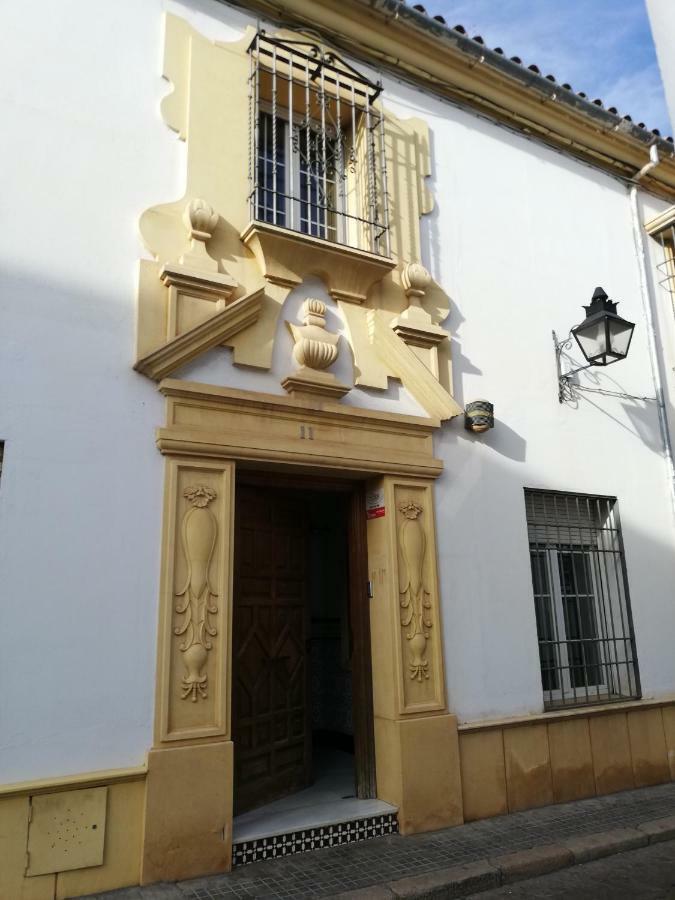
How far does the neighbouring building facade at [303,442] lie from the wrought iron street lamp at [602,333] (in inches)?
13.8

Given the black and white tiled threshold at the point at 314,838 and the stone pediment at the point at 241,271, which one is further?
the stone pediment at the point at 241,271

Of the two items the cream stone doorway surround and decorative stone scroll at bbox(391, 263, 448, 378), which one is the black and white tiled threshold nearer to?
the cream stone doorway surround

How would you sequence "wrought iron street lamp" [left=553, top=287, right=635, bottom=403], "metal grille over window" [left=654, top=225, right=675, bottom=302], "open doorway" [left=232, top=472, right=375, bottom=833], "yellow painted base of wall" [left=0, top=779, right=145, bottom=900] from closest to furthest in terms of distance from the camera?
"yellow painted base of wall" [left=0, top=779, right=145, bottom=900]
"open doorway" [left=232, top=472, right=375, bottom=833]
"wrought iron street lamp" [left=553, top=287, right=635, bottom=403]
"metal grille over window" [left=654, top=225, right=675, bottom=302]

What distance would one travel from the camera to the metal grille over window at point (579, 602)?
620 cm

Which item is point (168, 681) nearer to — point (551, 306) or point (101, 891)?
point (101, 891)

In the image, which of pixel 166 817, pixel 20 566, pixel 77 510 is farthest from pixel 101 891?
pixel 77 510

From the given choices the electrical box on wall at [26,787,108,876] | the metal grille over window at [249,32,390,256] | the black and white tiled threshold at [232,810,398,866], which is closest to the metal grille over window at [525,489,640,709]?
the black and white tiled threshold at [232,810,398,866]

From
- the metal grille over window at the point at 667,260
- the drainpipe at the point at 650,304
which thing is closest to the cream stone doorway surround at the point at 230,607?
the drainpipe at the point at 650,304

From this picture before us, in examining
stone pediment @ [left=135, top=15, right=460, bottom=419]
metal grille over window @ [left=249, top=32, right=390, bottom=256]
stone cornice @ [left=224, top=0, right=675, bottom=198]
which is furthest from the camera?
stone cornice @ [left=224, top=0, right=675, bottom=198]

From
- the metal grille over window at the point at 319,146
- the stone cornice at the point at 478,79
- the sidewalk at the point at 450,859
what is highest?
the stone cornice at the point at 478,79

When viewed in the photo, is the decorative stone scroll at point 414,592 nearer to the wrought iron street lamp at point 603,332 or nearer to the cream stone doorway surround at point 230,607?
the cream stone doorway surround at point 230,607

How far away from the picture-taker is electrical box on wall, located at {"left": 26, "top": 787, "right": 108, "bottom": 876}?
3.74 m

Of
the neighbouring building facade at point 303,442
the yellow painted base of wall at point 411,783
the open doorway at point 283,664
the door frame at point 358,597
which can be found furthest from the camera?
the door frame at point 358,597

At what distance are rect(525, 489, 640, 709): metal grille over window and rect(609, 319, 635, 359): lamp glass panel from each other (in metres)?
1.40
